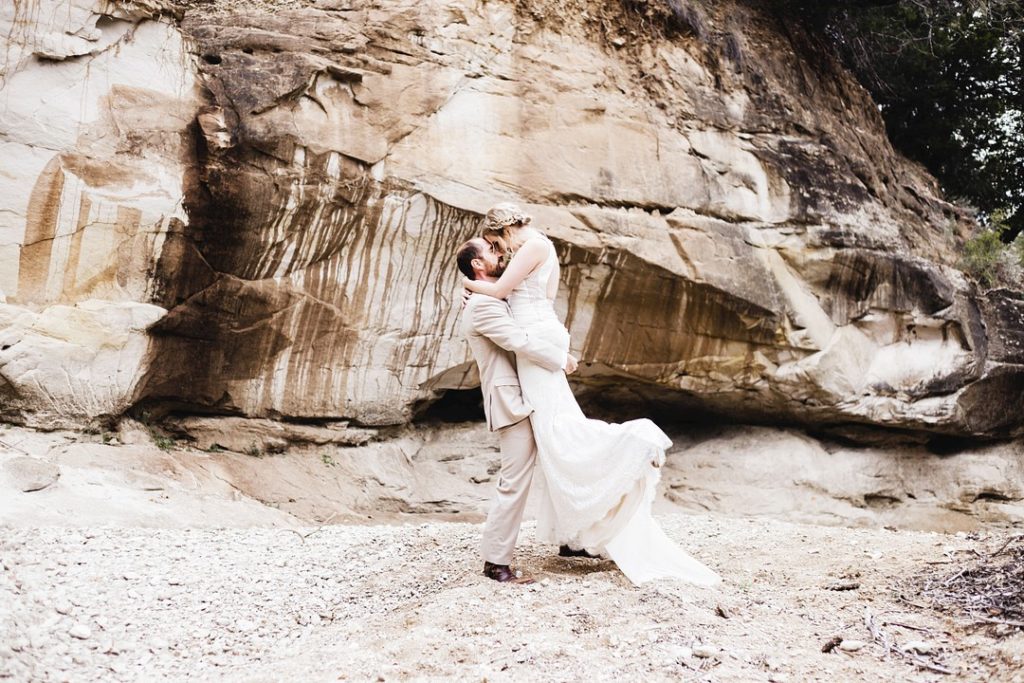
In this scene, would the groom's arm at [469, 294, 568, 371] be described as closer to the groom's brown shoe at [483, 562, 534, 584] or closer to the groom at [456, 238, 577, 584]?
the groom at [456, 238, 577, 584]

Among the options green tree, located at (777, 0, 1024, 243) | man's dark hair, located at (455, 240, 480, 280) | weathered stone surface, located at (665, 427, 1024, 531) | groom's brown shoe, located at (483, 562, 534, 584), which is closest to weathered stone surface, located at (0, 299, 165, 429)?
man's dark hair, located at (455, 240, 480, 280)

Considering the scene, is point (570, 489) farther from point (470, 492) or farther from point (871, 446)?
point (871, 446)

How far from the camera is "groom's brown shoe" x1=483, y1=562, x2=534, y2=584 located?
4.97m

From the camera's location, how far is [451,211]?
8.41m

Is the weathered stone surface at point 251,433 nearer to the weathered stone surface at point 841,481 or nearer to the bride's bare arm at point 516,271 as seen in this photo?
the weathered stone surface at point 841,481

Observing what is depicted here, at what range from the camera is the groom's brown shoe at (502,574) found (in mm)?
4969

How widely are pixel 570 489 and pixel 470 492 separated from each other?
13.0 feet

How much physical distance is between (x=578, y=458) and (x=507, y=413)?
44cm

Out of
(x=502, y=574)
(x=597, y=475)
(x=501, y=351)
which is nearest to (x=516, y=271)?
(x=501, y=351)

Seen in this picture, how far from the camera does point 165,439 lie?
784 cm

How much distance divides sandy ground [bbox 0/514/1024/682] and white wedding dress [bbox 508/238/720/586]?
184 millimetres

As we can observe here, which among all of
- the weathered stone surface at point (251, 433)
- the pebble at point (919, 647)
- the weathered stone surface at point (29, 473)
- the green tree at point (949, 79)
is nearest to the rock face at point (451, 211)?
the weathered stone surface at point (251, 433)

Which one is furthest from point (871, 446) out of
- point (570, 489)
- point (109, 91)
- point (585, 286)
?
point (109, 91)

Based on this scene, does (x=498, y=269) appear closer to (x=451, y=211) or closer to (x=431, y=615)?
(x=431, y=615)
